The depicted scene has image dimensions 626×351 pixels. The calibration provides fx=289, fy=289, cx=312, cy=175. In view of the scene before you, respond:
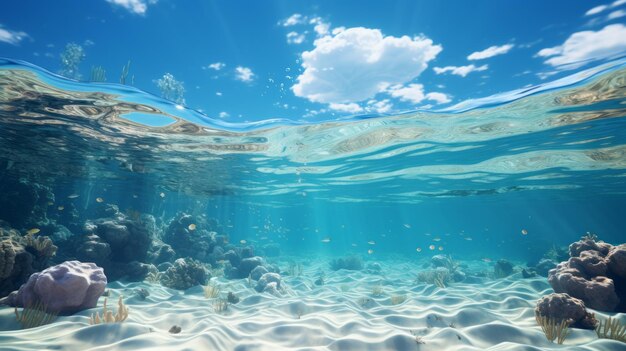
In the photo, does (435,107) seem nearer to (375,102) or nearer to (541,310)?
(375,102)

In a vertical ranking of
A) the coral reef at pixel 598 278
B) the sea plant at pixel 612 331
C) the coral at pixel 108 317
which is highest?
the coral at pixel 108 317

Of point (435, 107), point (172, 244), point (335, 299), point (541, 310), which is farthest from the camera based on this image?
point (172, 244)

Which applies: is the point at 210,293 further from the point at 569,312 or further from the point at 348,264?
the point at 348,264

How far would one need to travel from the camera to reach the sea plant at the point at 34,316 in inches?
259

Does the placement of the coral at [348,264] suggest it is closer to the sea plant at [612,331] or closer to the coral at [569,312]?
the coral at [569,312]

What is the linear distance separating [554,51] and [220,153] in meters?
17.4

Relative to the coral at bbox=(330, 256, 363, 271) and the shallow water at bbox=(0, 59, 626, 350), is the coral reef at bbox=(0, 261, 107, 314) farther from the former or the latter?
the coral at bbox=(330, 256, 363, 271)

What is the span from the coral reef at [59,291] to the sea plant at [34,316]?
0.34ft

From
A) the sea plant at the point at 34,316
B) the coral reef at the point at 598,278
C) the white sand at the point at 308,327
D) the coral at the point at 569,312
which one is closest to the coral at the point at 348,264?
the white sand at the point at 308,327

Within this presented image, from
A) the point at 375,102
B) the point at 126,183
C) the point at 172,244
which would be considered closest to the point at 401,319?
the point at 375,102

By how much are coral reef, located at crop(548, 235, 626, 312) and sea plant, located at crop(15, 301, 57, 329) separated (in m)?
14.2

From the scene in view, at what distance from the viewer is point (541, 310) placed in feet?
25.7

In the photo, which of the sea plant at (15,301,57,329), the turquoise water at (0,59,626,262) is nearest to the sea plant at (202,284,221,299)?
the sea plant at (15,301,57,329)

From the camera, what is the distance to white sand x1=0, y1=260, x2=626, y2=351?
5746 mm
